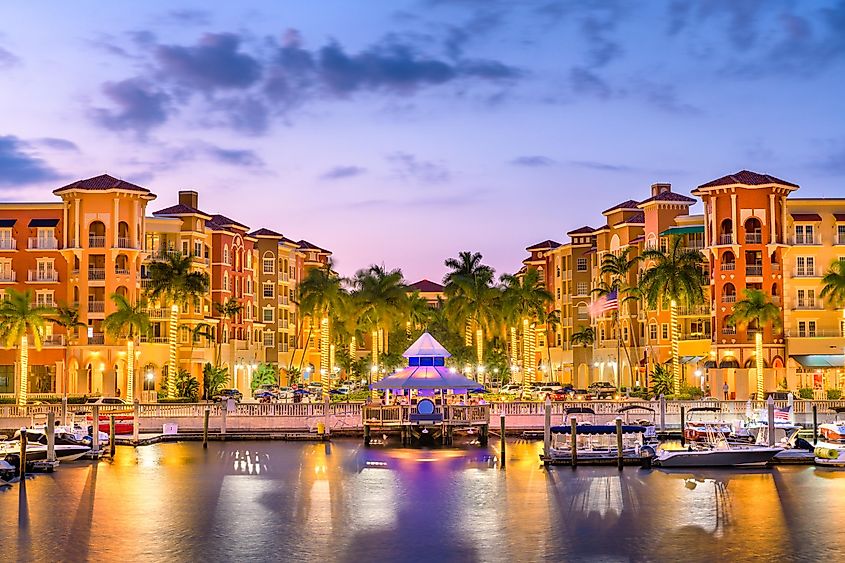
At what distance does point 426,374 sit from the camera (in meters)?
71.2

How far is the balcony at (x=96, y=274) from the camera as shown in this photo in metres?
98.2

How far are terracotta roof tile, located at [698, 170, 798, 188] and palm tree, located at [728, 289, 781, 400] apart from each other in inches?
353

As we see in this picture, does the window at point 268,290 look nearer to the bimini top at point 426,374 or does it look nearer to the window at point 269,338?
the window at point 269,338

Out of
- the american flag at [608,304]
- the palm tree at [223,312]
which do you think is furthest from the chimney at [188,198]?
the american flag at [608,304]

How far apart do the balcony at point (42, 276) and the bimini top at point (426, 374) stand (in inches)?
1615

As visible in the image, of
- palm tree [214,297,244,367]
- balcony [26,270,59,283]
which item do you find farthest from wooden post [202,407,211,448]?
palm tree [214,297,244,367]

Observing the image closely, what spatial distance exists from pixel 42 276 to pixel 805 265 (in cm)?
6507

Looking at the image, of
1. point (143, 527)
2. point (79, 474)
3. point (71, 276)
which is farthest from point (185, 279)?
point (143, 527)

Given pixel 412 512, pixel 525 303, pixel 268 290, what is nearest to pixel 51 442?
pixel 412 512

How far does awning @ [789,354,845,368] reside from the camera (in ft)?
305

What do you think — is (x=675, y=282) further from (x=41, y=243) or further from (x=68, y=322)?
(x=41, y=243)

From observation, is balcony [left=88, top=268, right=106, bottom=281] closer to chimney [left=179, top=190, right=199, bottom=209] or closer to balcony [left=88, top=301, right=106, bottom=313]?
balcony [left=88, top=301, right=106, bottom=313]

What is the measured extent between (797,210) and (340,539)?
71456 mm

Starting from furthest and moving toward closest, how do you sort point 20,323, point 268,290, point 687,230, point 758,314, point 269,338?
point 268,290 < point 269,338 < point 687,230 < point 758,314 < point 20,323
